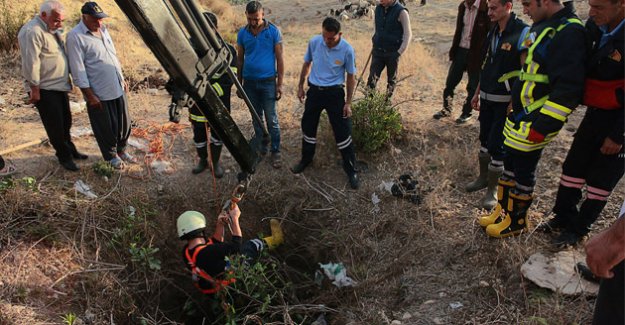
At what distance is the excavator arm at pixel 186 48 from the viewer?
2.16 m

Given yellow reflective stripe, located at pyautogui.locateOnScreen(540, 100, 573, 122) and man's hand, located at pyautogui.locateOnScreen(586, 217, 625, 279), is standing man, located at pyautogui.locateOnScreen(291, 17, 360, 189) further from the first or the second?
man's hand, located at pyautogui.locateOnScreen(586, 217, 625, 279)

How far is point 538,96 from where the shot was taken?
3045mm

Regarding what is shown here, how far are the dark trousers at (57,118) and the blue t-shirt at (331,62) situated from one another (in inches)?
97.3

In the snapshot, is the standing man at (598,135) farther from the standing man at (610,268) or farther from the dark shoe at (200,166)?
the dark shoe at (200,166)

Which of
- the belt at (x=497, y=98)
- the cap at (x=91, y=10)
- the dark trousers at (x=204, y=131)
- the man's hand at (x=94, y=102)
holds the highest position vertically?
the cap at (x=91, y=10)

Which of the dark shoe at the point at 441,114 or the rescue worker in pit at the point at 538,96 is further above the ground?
the rescue worker in pit at the point at 538,96

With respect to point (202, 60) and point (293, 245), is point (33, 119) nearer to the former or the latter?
point (293, 245)

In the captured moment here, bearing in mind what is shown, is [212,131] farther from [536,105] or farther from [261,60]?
[536,105]

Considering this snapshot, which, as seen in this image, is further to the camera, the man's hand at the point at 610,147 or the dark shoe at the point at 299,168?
the dark shoe at the point at 299,168

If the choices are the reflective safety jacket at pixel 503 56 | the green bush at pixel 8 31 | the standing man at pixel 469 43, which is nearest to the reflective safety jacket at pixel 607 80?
the reflective safety jacket at pixel 503 56

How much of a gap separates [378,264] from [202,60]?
2.29 m

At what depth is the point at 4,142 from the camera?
4977 millimetres

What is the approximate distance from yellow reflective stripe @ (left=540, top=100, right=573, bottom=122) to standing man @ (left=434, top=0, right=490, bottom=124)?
2340mm

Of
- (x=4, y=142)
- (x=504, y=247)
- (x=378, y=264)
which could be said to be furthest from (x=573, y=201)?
(x=4, y=142)
